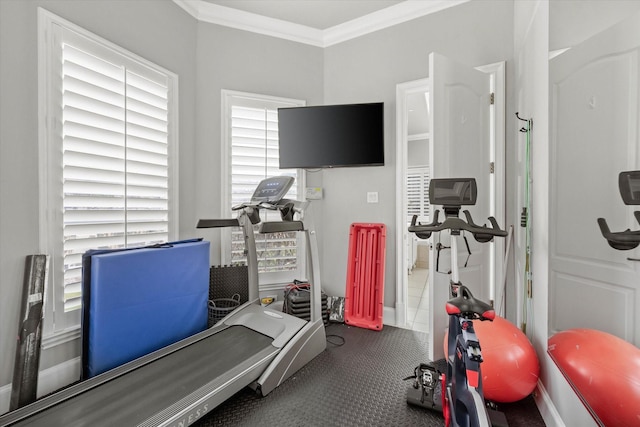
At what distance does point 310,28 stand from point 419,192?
508 centimetres

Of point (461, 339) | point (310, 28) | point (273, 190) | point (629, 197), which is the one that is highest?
point (310, 28)

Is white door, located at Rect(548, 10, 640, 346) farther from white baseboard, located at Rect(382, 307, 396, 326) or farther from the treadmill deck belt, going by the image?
the treadmill deck belt

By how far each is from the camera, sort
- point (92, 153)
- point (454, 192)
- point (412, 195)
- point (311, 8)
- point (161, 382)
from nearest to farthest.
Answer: point (454, 192), point (161, 382), point (92, 153), point (311, 8), point (412, 195)

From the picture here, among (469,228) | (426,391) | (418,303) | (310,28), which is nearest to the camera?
(469,228)

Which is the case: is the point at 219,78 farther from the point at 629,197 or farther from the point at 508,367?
the point at 508,367

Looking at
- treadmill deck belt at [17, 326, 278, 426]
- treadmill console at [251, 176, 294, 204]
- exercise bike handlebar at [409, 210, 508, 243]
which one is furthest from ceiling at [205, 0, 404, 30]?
treadmill deck belt at [17, 326, 278, 426]

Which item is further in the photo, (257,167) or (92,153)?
(257,167)

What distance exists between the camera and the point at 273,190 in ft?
7.50

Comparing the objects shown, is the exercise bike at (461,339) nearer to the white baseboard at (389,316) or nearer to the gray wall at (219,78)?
the white baseboard at (389,316)

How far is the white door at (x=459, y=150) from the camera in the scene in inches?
88.6

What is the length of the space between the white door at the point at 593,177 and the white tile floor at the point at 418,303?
1.43 metres

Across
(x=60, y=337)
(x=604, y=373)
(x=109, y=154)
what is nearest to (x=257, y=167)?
(x=109, y=154)

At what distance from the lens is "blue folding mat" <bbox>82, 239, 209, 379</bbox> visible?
186cm

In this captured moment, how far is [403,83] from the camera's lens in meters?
2.94
